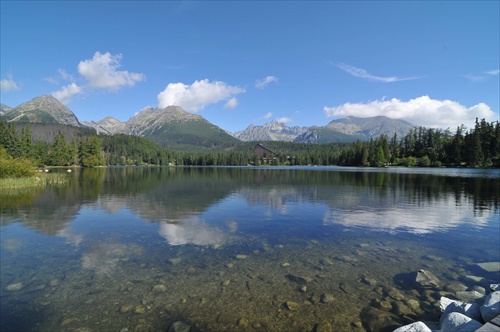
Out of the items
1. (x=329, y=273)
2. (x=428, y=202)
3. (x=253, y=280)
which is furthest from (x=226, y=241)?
(x=428, y=202)

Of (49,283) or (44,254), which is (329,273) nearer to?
(49,283)

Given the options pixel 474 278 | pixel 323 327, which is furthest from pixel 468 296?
pixel 323 327

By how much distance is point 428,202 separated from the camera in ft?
137

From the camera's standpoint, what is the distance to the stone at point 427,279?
14.1 meters

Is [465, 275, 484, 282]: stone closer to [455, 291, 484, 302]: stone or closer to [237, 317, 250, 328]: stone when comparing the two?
[455, 291, 484, 302]: stone

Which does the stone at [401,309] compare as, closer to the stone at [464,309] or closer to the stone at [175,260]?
the stone at [464,309]

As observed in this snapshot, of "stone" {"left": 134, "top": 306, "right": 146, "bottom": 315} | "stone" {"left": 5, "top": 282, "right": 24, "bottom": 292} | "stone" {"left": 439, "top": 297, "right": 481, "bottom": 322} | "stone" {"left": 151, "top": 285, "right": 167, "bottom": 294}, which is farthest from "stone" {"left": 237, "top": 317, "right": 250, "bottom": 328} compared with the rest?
"stone" {"left": 5, "top": 282, "right": 24, "bottom": 292}

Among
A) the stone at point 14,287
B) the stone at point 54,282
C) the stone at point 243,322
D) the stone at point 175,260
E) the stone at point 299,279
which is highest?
the stone at point 14,287

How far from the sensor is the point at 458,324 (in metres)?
8.75

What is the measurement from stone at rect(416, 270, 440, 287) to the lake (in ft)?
0.91

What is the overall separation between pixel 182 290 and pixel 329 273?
8293 mm

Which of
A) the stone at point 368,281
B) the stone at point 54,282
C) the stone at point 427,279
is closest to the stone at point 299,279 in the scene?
the stone at point 368,281

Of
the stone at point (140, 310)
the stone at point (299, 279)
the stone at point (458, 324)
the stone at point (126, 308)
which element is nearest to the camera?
the stone at point (458, 324)

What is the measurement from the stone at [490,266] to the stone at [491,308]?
7.98 metres
